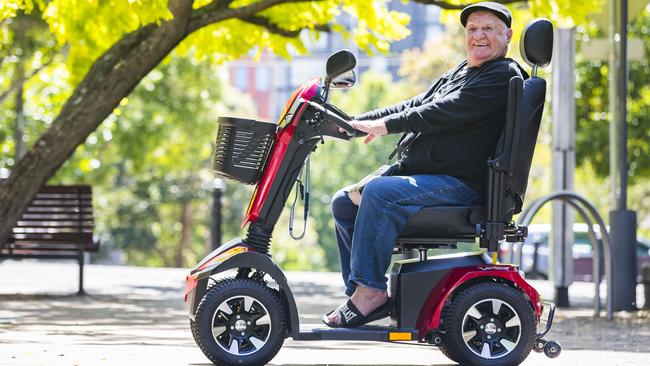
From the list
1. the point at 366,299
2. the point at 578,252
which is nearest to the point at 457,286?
the point at 366,299

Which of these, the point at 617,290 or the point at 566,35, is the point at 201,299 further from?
the point at 566,35

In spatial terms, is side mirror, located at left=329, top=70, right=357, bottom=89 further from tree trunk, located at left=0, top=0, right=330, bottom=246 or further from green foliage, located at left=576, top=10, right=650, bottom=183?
green foliage, located at left=576, top=10, right=650, bottom=183

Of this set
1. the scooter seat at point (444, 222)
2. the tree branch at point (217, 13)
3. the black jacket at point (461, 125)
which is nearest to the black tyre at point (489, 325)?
the scooter seat at point (444, 222)

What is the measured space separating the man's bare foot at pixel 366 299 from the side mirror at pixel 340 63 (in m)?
0.94

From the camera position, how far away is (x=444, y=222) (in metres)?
5.93

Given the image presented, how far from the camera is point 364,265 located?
5910mm

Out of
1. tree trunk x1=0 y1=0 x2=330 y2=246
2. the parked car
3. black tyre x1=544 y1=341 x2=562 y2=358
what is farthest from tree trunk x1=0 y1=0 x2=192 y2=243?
the parked car

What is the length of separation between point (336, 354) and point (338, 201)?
1.09 meters

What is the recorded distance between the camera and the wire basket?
19.4 ft

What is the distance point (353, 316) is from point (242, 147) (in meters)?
0.88

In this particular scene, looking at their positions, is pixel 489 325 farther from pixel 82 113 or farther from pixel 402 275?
pixel 82 113

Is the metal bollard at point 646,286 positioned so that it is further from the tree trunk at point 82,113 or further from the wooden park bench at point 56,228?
the wooden park bench at point 56,228

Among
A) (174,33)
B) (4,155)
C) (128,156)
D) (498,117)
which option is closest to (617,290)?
(174,33)

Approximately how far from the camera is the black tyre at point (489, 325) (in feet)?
19.5
